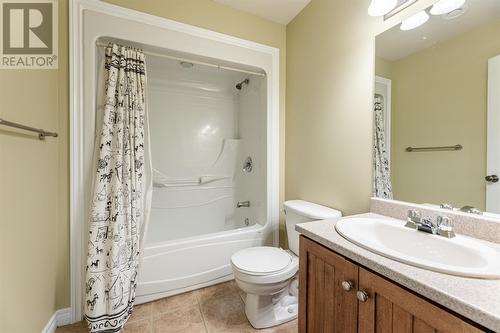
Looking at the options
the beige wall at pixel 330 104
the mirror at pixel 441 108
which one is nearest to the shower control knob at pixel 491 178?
the mirror at pixel 441 108

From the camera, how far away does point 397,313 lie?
620 millimetres

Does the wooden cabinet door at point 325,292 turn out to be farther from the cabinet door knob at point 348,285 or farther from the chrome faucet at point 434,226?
the chrome faucet at point 434,226

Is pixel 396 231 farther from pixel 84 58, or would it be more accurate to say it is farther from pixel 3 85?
pixel 84 58

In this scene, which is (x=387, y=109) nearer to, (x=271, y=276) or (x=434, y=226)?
(x=434, y=226)

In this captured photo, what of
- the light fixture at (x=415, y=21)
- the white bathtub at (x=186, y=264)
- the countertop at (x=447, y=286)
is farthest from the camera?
the white bathtub at (x=186, y=264)

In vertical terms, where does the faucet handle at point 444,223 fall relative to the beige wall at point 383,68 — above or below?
below

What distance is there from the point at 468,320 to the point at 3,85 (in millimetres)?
1717

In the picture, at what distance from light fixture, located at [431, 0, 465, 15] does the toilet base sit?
→ 1812 millimetres

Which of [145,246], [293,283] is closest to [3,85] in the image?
[145,246]

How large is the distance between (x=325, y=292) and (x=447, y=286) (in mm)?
432

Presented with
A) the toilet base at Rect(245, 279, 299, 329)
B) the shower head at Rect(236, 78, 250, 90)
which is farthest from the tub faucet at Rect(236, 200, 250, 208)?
the shower head at Rect(236, 78, 250, 90)

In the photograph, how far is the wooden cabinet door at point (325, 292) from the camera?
0.76 meters

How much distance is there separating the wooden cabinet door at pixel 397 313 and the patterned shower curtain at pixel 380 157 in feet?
2.33

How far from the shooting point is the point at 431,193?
107 centimetres
